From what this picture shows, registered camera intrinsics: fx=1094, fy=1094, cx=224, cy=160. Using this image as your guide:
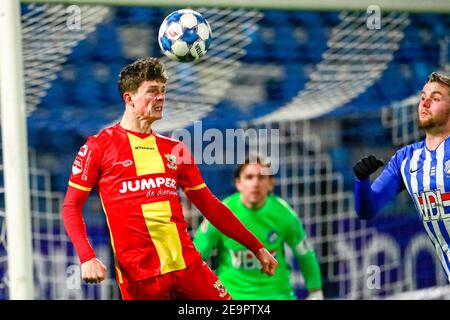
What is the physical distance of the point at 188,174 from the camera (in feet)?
16.9

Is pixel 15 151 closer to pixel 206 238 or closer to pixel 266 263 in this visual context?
pixel 266 263

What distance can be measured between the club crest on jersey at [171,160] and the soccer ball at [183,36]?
0.55 m

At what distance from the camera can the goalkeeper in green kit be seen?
22.3ft

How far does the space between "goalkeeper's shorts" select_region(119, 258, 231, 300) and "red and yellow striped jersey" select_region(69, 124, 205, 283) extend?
31 millimetres

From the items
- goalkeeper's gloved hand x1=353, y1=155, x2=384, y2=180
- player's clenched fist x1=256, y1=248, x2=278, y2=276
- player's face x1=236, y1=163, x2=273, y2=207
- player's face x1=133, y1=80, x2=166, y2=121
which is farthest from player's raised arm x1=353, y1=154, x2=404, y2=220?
player's face x1=236, y1=163, x2=273, y2=207

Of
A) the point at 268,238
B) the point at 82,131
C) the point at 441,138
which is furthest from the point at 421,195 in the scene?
the point at 82,131

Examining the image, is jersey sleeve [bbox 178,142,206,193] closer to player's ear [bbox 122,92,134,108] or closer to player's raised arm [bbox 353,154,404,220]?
player's ear [bbox 122,92,134,108]

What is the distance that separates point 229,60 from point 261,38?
10.5 inches

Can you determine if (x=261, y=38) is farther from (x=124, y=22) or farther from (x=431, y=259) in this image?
(x=431, y=259)

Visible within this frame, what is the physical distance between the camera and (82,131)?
7746 mm

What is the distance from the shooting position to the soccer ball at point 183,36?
210 inches

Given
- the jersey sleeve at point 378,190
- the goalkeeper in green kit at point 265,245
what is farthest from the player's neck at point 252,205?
the jersey sleeve at point 378,190

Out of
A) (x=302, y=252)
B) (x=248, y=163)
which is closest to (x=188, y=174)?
(x=248, y=163)

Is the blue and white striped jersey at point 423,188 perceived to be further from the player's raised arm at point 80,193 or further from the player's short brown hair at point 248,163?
the player's short brown hair at point 248,163
